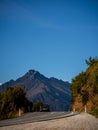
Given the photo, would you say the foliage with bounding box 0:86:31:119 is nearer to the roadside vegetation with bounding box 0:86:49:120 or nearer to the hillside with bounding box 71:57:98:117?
the roadside vegetation with bounding box 0:86:49:120

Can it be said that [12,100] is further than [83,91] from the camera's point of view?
Yes

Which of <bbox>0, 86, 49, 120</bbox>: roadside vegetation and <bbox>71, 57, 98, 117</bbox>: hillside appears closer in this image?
<bbox>71, 57, 98, 117</bbox>: hillside

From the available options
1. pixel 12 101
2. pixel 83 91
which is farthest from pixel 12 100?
pixel 83 91

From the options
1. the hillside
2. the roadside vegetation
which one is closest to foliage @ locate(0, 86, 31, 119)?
the roadside vegetation

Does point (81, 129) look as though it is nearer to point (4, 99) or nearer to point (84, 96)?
point (84, 96)

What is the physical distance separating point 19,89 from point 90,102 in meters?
32.2

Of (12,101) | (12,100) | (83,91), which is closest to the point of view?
(83,91)

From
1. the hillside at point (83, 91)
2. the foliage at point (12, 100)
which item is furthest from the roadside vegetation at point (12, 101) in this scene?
the hillside at point (83, 91)

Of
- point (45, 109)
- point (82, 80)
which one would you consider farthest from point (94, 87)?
point (82, 80)

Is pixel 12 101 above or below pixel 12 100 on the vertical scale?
below

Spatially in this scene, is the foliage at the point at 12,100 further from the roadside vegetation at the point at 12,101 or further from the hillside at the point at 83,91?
the hillside at the point at 83,91

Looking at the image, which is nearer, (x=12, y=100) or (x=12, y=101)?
(x=12, y=101)

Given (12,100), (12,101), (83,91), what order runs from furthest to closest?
(12,100)
(12,101)
(83,91)

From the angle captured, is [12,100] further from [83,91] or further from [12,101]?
[83,91]
